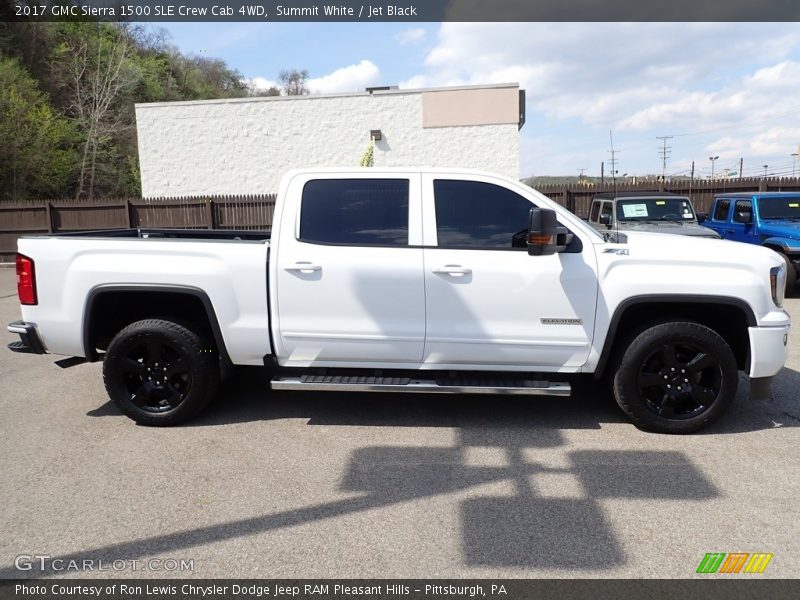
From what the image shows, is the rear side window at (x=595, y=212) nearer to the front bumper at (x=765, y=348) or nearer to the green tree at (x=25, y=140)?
the front bumper at (x=765, y=348)

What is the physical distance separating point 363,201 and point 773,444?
135 inches

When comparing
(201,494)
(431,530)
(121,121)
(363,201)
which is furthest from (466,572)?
(121,121)

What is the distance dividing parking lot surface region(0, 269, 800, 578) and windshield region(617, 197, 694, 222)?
5.79m

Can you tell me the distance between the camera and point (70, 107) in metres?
35.8

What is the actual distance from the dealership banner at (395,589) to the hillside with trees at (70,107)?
91.8ft

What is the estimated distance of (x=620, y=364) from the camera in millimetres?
4391

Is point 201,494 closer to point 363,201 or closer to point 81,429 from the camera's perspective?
point 81,429

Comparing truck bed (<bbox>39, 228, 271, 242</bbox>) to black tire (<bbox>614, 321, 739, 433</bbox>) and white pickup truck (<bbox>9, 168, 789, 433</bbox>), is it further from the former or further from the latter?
black tire (<bbox>614, 321, 739, 433</bbox>)

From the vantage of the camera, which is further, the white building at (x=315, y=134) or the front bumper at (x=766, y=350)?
the white building at (x=315, y=134)

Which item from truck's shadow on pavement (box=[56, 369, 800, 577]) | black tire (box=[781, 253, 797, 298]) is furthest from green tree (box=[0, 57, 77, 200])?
black tire (box=[781, 253, 797, 298])

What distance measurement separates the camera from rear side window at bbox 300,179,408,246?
14.6 feet

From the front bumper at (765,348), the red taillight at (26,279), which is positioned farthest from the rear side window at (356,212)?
the front bumper at (765,348)

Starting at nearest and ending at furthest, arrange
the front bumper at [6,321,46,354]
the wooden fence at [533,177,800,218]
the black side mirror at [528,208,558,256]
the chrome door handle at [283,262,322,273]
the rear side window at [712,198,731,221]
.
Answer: the black side mirror at [528,208,558,256] < the chrome door handle at [283,262,322,273] < the front bumper at [6,321,46,354] < the rear side window at [712,198,731,221] < the wooden fence at [533,177,800,218]

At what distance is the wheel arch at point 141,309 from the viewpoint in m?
4.47
